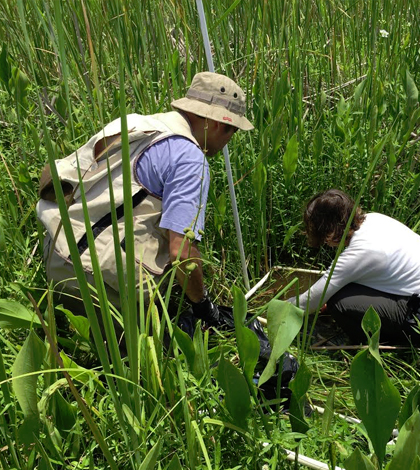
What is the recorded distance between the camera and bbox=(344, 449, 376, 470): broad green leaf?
98 cm

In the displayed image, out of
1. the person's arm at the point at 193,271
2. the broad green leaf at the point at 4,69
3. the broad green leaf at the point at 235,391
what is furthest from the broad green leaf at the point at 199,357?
the broad green leaf at the point at 4,69

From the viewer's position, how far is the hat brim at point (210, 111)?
6.88 feet

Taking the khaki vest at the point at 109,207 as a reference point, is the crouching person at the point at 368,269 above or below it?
below

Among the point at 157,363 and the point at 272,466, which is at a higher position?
the point at 157,363

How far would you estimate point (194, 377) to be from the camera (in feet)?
4.54

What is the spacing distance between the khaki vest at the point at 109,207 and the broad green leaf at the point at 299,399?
0.79 meters

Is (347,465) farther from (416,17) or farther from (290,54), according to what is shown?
(416,17)

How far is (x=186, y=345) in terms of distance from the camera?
1.33 meters

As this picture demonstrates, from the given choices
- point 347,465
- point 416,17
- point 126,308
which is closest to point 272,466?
point 347,465

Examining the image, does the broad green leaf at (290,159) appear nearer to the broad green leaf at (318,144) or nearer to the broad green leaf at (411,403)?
the broad green leaf at (318,144)

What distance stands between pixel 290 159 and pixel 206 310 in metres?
0.69

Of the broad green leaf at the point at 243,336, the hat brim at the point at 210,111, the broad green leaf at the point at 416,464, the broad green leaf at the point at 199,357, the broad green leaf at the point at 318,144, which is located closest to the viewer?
the broad green leaf at the point at 416,464

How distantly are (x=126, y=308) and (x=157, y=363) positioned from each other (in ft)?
1.30

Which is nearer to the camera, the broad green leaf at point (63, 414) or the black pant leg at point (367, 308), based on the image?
the broad green leaf at point (63, 414)
